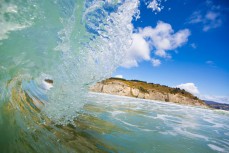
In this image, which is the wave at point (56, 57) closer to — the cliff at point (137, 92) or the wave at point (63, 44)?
the wave at point (63, 44)

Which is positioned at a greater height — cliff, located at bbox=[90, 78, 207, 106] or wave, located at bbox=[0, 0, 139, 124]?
cliff, located at bbox=[90, 78, 207, 106]

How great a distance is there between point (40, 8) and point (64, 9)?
3.10 feet

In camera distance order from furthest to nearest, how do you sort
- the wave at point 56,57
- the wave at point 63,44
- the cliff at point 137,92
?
the cliff at point 137,92 < the wave at point 63,44 < the wave at point 56,57

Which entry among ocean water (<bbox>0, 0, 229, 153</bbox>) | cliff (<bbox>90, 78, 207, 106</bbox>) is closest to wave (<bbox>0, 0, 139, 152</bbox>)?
ocean water (<bbox>0, 0, 229, 153</bbox>)

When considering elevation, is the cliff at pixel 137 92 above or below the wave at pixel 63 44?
above

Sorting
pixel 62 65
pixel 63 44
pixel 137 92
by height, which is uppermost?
pixel 137 92

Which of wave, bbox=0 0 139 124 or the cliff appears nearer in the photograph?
wave, bbox=0 0 139 124

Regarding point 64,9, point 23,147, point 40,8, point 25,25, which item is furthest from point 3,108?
point 64,9

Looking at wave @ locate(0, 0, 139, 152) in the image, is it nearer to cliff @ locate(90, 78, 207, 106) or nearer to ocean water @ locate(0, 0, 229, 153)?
ocean water @ locate(0, 0, 229, 153)

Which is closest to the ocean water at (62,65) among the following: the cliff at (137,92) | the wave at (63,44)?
the wave at (63,44)

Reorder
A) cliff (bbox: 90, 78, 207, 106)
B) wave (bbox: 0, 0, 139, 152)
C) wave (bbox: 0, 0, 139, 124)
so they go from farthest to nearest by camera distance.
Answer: cliff (bbox: 90, 78, 207, 106), wave (bbox: 0, 0, 139, 124), wave (bbox: 0, 0, 139, 152)

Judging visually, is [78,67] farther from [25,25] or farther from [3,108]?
[3,108]

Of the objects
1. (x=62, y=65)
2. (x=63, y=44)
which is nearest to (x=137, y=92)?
(x=62, y=65)

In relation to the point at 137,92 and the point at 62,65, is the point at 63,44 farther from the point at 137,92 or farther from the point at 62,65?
the point at 137,92
